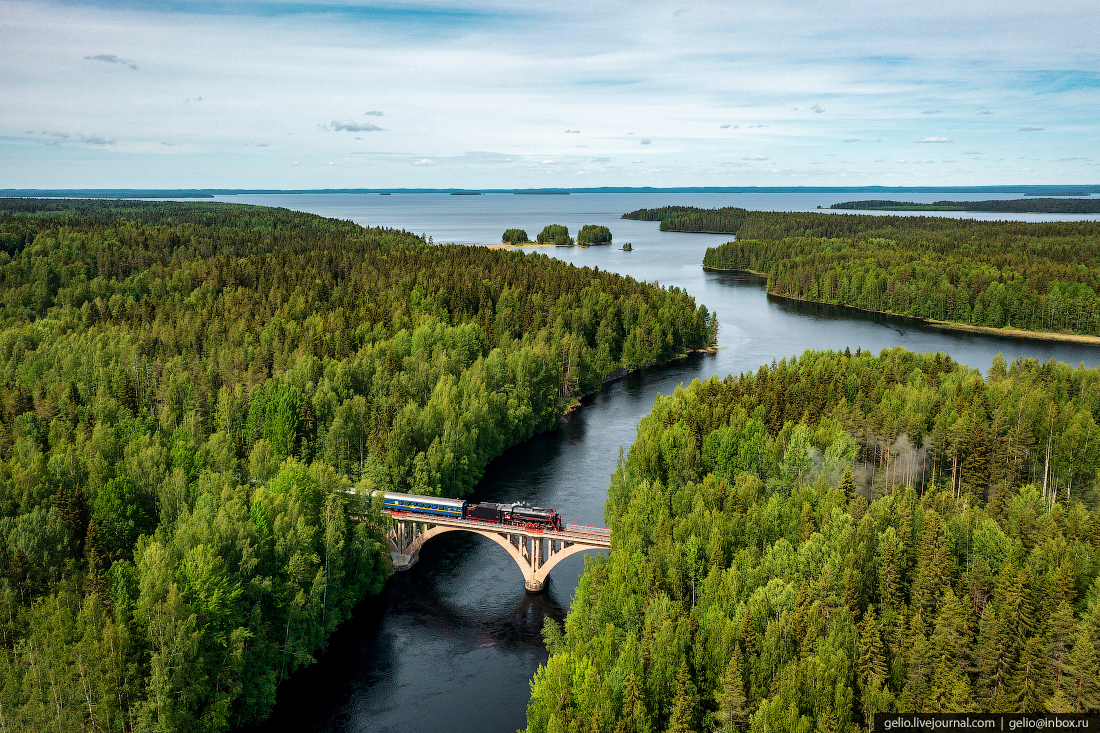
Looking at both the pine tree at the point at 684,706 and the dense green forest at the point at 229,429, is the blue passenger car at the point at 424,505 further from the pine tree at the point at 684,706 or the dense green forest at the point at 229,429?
the pine tree at the point at 684,706

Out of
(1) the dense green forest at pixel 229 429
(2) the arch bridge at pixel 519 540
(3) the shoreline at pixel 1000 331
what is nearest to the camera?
(1) the dense green forest at pixel 229 429

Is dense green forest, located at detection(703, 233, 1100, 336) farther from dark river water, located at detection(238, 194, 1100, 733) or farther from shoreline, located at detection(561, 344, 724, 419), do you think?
dark river water, located at detection(238, 194, 1100, 733)

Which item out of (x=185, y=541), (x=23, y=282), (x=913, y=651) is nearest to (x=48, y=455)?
(x=185, y=541)

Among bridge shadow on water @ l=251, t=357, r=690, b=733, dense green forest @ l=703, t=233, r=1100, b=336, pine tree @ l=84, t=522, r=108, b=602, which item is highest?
dense green forest @ l=703, t=233, r=1100, b=336

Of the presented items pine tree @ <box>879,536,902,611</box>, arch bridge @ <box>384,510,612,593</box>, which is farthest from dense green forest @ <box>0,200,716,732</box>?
pine tree @ <box>879,536,902,611</box>

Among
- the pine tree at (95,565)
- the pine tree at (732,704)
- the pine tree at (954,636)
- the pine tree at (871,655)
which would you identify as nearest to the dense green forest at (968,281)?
the pine tree at (954,636)

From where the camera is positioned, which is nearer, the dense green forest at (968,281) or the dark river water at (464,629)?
the dark river water at (464,629)

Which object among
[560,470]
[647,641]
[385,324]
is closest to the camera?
[647,641]

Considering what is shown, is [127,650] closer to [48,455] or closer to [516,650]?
[516,650]
